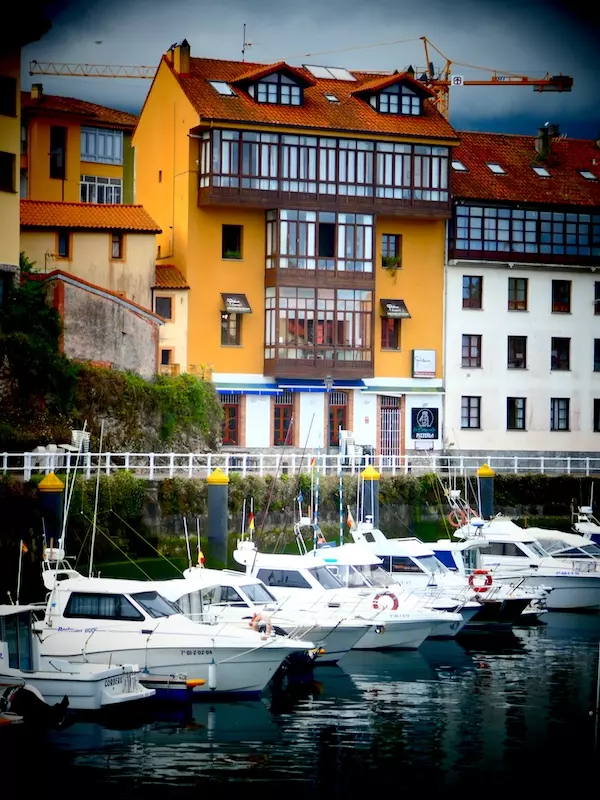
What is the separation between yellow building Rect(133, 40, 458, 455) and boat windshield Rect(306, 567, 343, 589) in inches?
885

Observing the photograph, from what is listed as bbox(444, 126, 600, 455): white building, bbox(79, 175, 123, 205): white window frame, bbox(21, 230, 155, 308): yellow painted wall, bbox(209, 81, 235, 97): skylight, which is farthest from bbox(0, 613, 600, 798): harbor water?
bbox(79, 175, 123, 205): white window frame

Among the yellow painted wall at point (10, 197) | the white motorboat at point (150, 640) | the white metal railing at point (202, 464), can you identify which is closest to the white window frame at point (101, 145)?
the yellow painted wall at point (10, 197)

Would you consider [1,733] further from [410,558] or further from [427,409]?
[427,409]

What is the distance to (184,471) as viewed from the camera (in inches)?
2053

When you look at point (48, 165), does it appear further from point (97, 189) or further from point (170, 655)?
point (170, 655)

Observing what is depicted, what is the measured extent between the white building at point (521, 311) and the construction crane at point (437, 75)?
3379 millimetres

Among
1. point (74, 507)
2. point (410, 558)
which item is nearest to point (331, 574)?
point (410, 558)

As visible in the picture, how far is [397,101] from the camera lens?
6750 centimetres

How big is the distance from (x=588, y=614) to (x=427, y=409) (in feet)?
68.5

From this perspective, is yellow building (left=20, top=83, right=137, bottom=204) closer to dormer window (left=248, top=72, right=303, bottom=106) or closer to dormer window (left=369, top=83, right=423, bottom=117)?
dormer window (left=248, top=72, right=303, bottom=106)

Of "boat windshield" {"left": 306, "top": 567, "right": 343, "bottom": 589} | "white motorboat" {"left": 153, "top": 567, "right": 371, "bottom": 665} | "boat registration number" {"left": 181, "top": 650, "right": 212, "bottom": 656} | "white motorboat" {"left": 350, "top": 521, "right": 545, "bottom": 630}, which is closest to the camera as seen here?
"boat registration number" {"left": 181, "top": 650, "right": 212, "bottom": 656}

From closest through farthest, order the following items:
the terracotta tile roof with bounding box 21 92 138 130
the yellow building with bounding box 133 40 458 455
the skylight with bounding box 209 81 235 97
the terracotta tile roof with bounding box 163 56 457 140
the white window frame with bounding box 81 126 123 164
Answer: the terracotta tile roof with bounding box 163 56 457 140 → the yellow building with bounding box 133 40 458 455 → the skylight with bounding box 209 81 235 97 → the terracotta tile roof with bounding box 21 92 138 130 → the white window frame with bounding box 81 126 123 164

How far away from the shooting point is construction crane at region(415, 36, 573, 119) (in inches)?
2889

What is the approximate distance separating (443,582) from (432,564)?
2.79 ft
